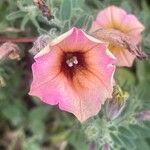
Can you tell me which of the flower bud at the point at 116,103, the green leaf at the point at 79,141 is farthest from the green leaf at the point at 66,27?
the green leaf at the point at 79,141

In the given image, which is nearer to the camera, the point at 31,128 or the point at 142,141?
the point at 142,141

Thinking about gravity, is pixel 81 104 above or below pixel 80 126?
above

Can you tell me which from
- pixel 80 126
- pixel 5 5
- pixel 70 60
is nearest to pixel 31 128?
pixel 80 126

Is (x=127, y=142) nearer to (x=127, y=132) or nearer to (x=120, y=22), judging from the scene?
(x=127, y=132)

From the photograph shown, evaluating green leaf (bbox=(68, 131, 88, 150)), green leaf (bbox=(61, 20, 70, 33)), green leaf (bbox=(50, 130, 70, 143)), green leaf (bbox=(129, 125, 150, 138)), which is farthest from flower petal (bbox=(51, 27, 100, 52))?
green leaf (bbox=(50, 130, 70, 143))

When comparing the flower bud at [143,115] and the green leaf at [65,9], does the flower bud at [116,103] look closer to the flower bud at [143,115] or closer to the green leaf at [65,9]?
the flower bud at [143,115]

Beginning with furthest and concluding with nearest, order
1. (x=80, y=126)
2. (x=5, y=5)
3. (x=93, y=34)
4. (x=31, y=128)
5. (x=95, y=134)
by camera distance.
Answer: (x=31, y=128)
(x=5, y=5)
(x=80, y=126)
(x=95, y=134)
(x=93, y=34)

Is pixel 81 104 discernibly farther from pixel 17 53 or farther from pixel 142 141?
pixel 142 141
